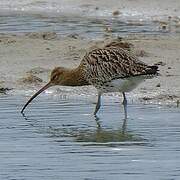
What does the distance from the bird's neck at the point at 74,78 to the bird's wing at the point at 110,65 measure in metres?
0.11

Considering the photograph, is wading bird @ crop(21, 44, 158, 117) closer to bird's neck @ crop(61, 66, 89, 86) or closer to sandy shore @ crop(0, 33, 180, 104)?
bird's neck @ crop(61, 66, 89, 86)

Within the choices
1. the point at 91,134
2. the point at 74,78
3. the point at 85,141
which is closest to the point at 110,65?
the point at 74,78

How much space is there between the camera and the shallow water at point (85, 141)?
8.73 meters

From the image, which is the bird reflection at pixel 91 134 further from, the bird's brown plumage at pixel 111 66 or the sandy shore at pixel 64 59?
the sandy shore at pixel 64 59

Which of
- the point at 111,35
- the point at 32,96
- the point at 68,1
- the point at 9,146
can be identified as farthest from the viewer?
the point at 68,1

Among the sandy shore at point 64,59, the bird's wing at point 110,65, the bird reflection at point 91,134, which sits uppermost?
the bird's wing at point 110,65

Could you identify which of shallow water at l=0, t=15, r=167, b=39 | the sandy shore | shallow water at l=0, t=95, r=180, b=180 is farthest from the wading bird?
shallow water at l=0, t=15, r=167, b=39

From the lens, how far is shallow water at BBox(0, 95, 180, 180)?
8.73 meters

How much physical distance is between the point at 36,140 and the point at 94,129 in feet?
A: 2.96

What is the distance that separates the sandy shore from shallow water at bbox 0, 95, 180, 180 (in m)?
0.64

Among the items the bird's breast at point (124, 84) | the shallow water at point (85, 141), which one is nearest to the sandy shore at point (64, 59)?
the shallow water at point (85, 141)

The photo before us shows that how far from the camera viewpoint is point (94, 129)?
35.6 feet

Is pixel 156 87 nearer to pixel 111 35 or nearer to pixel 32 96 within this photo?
pixel 32 96

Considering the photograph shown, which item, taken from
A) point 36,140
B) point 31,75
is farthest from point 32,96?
point 36,140
